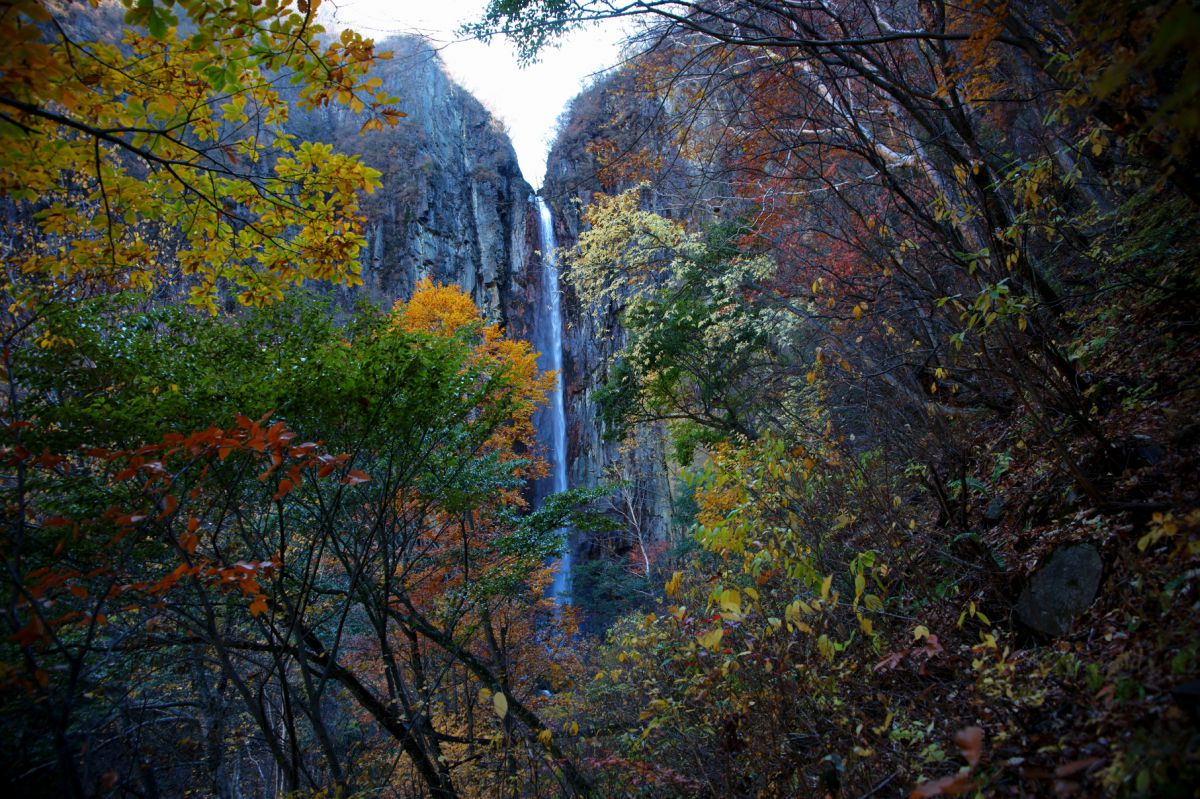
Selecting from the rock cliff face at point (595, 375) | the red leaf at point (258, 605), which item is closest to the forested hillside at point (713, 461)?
the red leaf at point (258, 605)

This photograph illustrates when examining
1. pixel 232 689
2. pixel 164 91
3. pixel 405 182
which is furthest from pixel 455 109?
pixel 164 91

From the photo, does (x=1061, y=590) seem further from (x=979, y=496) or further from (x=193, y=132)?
(x=193, y=132)

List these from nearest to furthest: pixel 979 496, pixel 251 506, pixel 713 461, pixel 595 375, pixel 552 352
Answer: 1. pixel 979 496
2. pixel 251 506
3. pixel 713 461
4. pixel 595 375
5. pixel 552 352

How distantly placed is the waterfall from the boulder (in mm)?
18439

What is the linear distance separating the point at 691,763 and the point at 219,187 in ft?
12.6

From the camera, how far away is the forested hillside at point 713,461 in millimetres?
2152

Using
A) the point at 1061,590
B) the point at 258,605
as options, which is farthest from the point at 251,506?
the point at 1061,590

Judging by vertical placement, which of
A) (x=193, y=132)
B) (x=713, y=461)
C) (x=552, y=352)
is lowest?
(x=713, y=461)

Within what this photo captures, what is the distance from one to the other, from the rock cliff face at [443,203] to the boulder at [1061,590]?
2376cm

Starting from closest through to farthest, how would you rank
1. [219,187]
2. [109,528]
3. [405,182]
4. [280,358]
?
[219,187]
[109,528]
[280,358]
[405,182]

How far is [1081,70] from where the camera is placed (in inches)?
94.1

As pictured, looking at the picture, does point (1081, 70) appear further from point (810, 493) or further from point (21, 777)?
point (21, 777)

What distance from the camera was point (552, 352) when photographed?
88.8 feet

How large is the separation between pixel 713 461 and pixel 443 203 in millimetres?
27130
